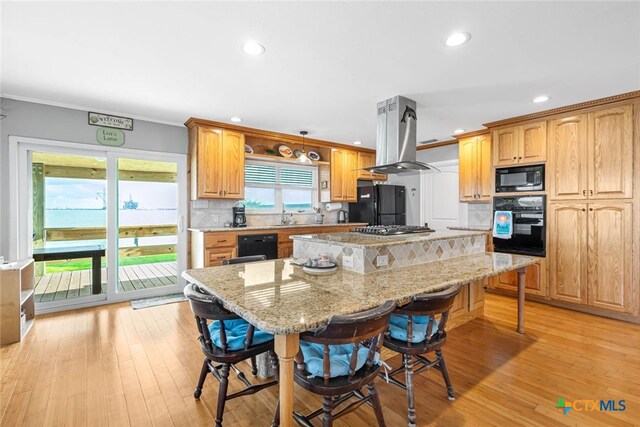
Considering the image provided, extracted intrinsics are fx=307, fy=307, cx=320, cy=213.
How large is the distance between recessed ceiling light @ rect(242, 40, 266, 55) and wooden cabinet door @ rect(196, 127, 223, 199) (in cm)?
213

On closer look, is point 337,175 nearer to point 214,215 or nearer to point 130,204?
point 214,215

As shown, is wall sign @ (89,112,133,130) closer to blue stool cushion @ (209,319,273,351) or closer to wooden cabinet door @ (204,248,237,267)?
wooden cabinet door @ (204,248,237,267)

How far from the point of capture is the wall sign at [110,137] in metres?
3.91

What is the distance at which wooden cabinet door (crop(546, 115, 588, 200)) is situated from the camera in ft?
11.9

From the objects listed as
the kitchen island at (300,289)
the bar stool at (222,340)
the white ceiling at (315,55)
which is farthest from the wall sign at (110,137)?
the bar stool at (222,340)

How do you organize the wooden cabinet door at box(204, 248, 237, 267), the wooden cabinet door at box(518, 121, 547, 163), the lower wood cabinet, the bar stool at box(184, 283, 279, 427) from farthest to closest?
1. the wooden cabinet door at box(204, 248, 237, 267)
2. the wooden cabinet door at box(518, 121, 547, 163)
3. the lower wood cabinet
4. the bar stool at box(184, 283, 279, 427)

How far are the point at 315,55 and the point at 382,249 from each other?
163 cm

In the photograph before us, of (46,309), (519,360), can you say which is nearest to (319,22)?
(519,360)

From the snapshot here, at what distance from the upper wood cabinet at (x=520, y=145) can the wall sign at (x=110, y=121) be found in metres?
5.08

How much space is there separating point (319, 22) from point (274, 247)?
323 centimetres

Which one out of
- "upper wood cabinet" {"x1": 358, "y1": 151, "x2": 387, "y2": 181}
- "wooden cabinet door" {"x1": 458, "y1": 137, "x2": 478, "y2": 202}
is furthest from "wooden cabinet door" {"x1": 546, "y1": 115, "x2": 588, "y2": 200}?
"upper wood cabinet" {"x1": 358, "y1": 151, "x2": 387, "y2": 181}

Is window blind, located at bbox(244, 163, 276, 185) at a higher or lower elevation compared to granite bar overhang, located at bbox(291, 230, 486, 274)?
higher

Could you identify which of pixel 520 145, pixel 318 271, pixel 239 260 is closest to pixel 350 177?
pixel 520 145

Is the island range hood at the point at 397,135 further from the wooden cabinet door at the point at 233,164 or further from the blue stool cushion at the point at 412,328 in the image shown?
the wooden cabinet door at the point at 233,164
